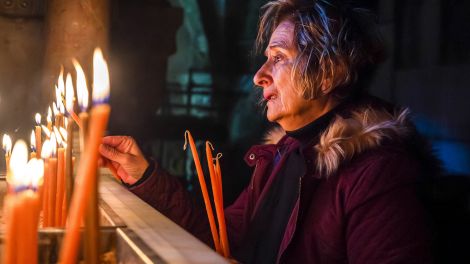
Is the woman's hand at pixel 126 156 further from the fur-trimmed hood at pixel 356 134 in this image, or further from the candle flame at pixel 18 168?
the candle flame at pixel 18 168

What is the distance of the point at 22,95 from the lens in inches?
187

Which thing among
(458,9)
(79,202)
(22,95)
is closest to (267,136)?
(79,202)

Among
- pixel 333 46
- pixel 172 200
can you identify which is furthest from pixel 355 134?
pixel 172 200

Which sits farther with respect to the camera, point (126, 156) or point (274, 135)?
point (274, 135)

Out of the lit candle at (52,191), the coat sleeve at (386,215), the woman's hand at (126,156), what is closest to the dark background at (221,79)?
the coat sleeve at (386,215)

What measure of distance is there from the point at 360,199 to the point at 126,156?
1.12 metres

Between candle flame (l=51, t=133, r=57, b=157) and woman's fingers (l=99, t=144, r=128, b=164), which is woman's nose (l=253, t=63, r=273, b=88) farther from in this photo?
candle flame (l=51, t=133, r=57, b=157)

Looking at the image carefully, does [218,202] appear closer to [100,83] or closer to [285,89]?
[100,83]

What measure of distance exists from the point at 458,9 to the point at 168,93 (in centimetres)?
692

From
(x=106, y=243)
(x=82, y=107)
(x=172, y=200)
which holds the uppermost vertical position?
(x=82, y=107)

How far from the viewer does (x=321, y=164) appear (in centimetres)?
205

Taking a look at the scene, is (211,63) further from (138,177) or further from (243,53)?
(138,177)

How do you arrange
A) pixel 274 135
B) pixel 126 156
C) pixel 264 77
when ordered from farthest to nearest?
pixel 274 135 → pixel 126 156 → pixel 264 77

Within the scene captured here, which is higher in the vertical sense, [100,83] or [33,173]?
[100,83]
